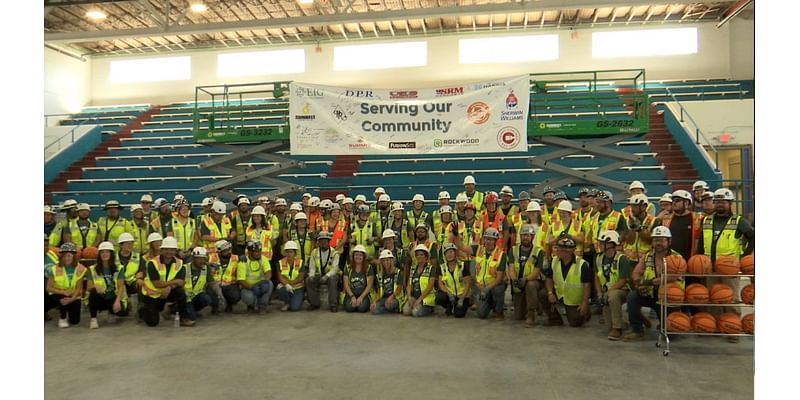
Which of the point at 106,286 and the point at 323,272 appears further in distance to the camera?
the point at 323,272

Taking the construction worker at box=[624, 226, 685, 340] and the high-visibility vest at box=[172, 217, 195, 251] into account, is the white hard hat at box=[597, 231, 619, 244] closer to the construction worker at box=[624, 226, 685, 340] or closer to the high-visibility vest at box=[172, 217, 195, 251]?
the construction worker at box=[624, 226, 685, 340]

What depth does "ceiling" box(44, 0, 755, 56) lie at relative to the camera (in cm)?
1538

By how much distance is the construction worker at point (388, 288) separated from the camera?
8445mm

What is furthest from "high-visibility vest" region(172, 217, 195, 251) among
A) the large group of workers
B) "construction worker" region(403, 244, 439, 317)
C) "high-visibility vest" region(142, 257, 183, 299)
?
"construction worker" region(403, 244, 439, 317)

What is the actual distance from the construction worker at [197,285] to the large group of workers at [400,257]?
0.02 m

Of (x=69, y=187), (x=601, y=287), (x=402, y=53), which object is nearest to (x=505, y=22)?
(x=402, y=53)

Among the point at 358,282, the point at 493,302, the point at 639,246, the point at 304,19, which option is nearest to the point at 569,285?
the point at 639,246

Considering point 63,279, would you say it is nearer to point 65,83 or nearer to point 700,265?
point 700,265

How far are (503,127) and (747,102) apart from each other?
1003cm

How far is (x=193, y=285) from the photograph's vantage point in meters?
8.13

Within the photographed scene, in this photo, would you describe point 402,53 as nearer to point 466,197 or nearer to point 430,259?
point 466,197

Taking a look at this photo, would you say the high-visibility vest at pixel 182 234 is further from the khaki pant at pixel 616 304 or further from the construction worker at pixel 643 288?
the construction worker at pixel 643 288

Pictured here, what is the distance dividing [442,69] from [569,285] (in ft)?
44.3

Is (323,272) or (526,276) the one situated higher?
(526,276)
